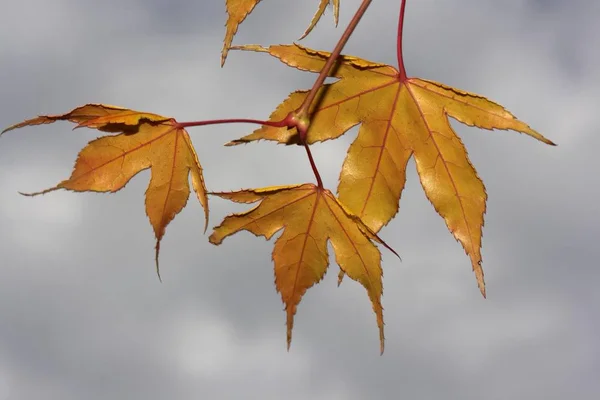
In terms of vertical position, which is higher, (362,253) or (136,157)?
(136,157)

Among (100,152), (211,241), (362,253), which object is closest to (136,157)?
(100,152)

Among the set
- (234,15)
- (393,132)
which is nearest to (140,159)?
(234,15)

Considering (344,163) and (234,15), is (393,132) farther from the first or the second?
(234,15)

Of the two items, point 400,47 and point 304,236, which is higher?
point 400,47

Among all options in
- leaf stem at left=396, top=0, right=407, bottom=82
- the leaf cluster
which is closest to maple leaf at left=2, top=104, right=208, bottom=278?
the leaf cluster

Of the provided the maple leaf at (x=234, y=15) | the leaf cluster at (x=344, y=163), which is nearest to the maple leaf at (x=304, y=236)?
the leaf cluster at (x=344, y=163)

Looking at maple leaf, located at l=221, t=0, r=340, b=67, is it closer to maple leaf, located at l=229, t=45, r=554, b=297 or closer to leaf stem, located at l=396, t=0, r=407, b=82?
maple leaf, located at l=229, t=45, r=554, b=297

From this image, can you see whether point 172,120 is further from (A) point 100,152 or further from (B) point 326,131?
(B) point 326,131
